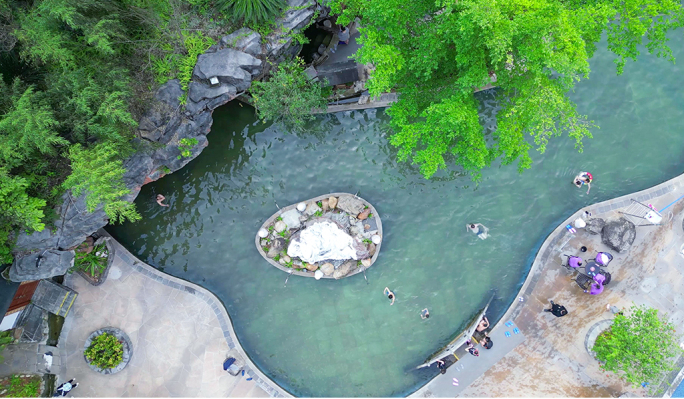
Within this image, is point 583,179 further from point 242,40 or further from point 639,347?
point 242,40

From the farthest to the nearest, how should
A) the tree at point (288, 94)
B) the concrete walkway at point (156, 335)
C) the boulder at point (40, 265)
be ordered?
the concrete walkway at point (156, 335)
the tree at point (288, 94)
the boulder at point (40, 265)

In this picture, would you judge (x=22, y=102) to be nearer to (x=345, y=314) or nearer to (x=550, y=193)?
(x=345, y=314)

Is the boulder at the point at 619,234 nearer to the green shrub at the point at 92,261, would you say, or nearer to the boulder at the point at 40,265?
the green shrub at the point at 92,261

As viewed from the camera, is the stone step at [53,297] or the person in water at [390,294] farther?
the person in water at [390,294]

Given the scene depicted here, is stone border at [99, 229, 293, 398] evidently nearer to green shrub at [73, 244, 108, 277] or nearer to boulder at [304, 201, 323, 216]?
green shrub at [73, 244, 108, 277]

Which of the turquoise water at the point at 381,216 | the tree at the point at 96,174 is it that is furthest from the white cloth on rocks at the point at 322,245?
the tree at the point at 96,174

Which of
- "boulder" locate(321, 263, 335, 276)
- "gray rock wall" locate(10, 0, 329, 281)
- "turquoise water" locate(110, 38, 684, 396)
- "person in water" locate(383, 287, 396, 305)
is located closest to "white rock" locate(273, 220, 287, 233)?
"turquoise water" locate(110, 38, 684, 396)

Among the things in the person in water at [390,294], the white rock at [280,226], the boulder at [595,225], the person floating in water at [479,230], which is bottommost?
the person in water at [390,294]

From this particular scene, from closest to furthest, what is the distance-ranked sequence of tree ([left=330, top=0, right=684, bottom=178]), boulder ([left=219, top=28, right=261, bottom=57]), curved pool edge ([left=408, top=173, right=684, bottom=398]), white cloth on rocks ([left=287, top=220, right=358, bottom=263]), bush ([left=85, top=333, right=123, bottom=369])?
tree ([left=330, top=0, right=684, bottom=178]), boulder ([left=219, top=28, right=261, bottom=57]), bush ([left=85, top=333, right=123, bottom=369]), white cloth on rocks ([left=287, top=220, right=358, bottom=263]), curved pool edge ([left=408, top=173, right=684, bottom=398])

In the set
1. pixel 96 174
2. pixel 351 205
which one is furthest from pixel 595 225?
pixel 96 174
